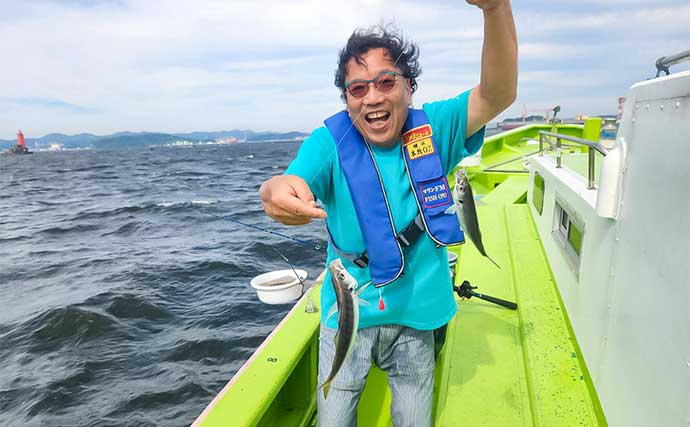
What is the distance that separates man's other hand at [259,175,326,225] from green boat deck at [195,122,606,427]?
151 centimetres

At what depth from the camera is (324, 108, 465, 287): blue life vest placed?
7.28 ft

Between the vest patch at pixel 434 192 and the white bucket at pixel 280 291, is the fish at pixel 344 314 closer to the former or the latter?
the vest patch at pixel 434 192

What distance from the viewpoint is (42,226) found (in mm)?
17969

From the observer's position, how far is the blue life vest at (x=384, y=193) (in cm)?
222

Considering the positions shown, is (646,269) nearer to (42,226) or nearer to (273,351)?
(273,351)

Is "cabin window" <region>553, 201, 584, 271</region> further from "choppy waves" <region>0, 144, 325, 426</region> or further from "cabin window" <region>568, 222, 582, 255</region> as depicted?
"choppy waves" <region>0, 144, 325, 426</region>

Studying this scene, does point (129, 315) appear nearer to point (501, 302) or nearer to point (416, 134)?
point (501, 302)

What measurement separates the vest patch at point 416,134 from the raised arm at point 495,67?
233 millimetres

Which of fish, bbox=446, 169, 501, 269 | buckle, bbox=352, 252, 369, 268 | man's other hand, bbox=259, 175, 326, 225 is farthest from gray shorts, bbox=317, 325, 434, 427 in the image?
fish, bbox=446, 169, 501, 269

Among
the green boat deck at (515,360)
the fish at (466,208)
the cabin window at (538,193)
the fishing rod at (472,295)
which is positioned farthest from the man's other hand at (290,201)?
the cabin window at (538,193)

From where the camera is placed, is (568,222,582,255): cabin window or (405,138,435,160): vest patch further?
(568,222,582,255): cabin window

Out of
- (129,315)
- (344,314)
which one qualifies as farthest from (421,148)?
(129,315)

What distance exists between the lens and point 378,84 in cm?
212

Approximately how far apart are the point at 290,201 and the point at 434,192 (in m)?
0.85
